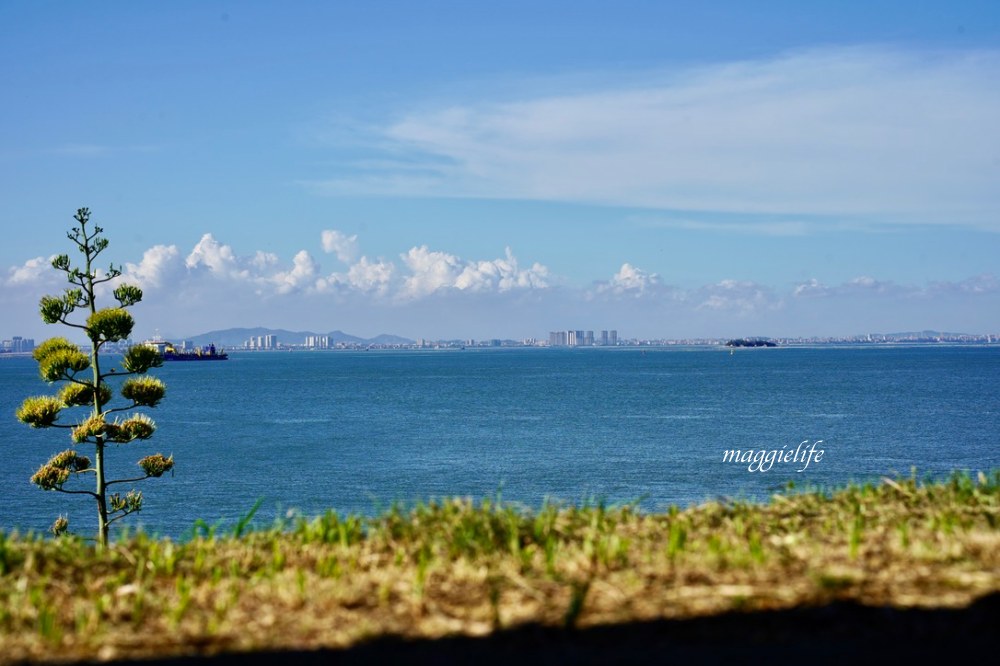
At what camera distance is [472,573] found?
231 inches

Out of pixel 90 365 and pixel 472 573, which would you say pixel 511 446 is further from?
pixel 472 573

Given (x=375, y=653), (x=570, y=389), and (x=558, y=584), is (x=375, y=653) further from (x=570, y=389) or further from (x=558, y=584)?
(x=570, y=389)

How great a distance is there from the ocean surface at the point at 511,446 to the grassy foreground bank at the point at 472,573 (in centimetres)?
803

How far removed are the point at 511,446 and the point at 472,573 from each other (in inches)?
2251

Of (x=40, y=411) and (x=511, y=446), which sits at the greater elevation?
(x=40, y=411)

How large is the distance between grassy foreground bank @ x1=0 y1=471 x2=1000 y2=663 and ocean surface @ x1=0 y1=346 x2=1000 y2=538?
8.03 m

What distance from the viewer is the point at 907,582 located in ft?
17.8

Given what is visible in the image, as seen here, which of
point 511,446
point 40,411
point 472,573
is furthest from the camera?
point 511,446

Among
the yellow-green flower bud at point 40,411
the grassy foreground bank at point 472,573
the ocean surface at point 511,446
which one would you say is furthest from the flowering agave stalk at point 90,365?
the grassy foreground bank at point 472,573

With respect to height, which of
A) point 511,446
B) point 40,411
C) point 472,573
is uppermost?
point 40,411

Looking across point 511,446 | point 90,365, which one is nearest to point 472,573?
point 90,365

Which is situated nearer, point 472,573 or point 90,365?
point 472,573

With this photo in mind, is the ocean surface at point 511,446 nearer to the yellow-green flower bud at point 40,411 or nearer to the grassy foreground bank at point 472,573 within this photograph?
the yellow-green flower bud at point 40,411

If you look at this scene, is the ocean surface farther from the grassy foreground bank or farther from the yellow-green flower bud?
A: the grassy foreground bank
